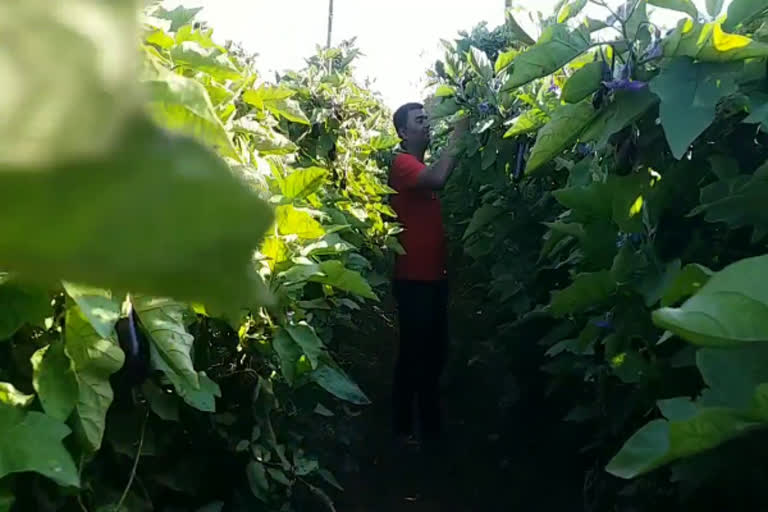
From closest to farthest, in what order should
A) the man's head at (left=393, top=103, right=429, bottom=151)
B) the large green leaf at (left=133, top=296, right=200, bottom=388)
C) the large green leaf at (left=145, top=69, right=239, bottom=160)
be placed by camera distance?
the large green leaf at (left=145, top=69, right=239, bottom=160) < the large green leaf at (left=133, top=296, right=200, bottom=388) < the man's head at (left=393, top=103, right=429, bottom=151)

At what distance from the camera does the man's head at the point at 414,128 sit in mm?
4312

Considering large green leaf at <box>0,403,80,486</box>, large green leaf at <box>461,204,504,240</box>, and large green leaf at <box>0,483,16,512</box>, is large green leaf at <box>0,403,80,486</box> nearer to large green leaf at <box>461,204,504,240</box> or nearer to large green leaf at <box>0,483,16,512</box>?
large green leaf at <box>0,483,16,512</box>

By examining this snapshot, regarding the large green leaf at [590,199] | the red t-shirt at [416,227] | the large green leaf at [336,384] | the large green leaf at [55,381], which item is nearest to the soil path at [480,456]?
the red t-shirt at [416,227]

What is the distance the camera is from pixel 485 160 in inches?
130

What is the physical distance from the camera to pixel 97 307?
0.89 meters

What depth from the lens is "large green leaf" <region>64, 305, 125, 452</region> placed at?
37.3 inches

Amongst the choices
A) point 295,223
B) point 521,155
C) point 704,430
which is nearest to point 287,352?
point 295,223

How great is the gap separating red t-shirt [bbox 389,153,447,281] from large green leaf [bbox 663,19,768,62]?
8.81ft

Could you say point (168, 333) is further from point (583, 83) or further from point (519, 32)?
point (519, 32)

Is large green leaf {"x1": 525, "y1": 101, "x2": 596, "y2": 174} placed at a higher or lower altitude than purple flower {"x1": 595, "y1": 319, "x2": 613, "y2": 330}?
higher

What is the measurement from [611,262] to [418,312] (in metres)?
2.50

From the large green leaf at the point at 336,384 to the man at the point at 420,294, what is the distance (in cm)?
221

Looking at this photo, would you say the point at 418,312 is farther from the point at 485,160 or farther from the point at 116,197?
the point at 116,197

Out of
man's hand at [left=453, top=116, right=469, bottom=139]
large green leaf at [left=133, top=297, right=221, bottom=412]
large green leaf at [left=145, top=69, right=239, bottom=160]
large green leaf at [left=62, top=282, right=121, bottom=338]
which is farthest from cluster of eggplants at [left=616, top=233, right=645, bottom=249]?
man's hand at [left=453, top=116, right=469, bottom=139]
